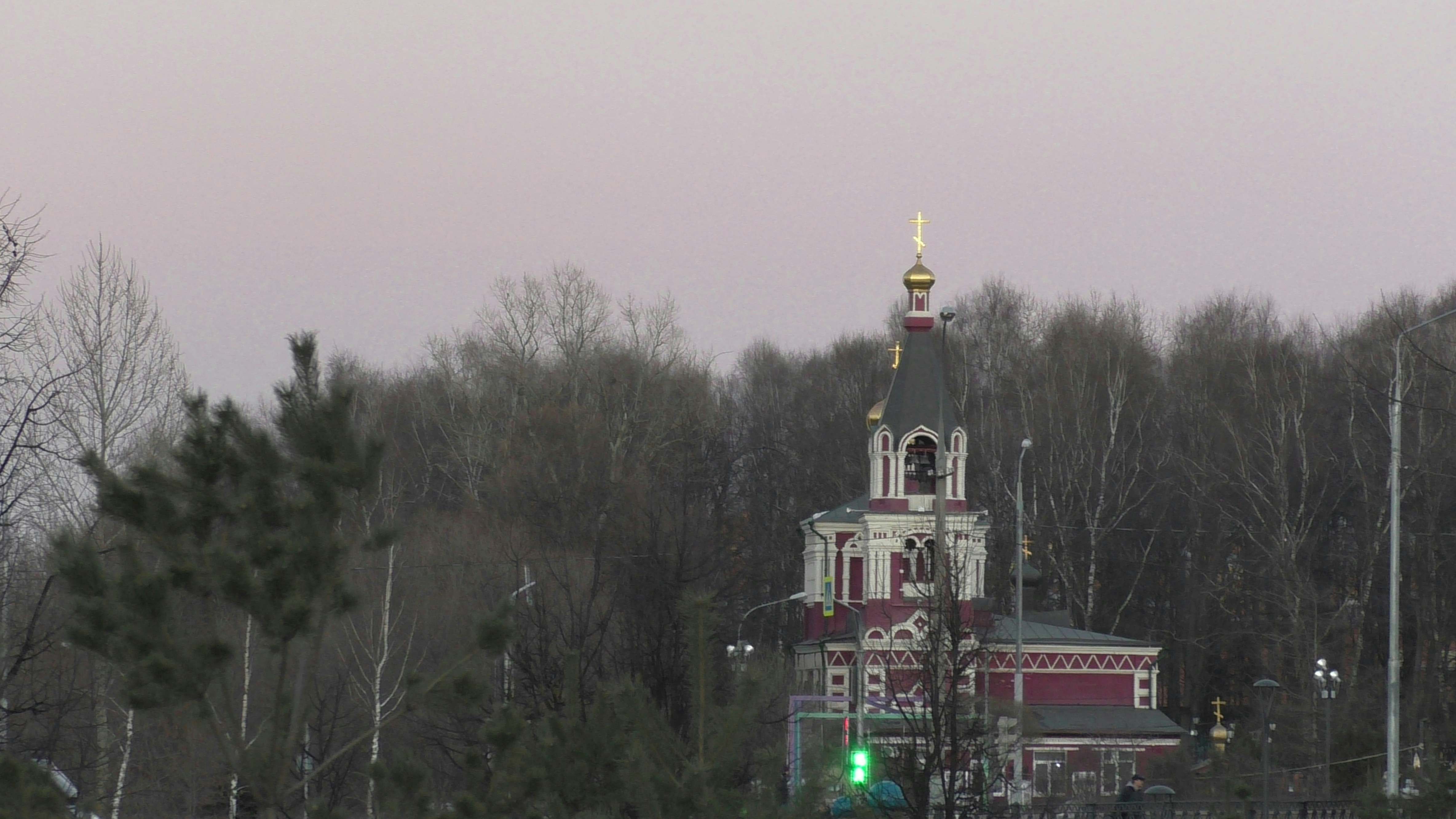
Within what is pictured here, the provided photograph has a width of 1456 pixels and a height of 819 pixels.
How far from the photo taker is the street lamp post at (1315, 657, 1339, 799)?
1399 inches

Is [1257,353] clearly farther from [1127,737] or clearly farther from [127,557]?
[127,557]

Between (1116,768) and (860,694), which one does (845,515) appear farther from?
(860,694)

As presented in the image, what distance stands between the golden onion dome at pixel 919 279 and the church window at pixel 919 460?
429 cm

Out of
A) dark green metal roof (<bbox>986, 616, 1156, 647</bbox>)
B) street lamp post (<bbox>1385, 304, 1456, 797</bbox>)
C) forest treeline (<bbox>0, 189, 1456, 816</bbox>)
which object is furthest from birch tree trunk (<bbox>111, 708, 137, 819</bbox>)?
dark green metal roof (<bbox>986, 616, 1156, 647</bbox>)

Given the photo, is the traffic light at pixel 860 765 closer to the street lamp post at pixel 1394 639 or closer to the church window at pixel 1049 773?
the street lamp post at pixel 1394 639

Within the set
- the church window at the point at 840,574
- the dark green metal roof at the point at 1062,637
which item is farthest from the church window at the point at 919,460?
the dark green metal roof at the point at 1062,637

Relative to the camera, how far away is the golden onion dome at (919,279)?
5056 cm

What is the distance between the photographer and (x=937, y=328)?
60.8m

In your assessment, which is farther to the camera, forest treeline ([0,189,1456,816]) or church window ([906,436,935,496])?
church window ([906,436,935,496])

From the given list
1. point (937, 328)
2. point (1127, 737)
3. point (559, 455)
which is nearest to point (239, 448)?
point (1127, 737)

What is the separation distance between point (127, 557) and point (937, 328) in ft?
177

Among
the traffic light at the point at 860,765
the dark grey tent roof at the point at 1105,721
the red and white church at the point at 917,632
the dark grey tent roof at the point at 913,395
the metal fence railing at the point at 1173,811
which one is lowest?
the metal fence railing at the point at 1173,811

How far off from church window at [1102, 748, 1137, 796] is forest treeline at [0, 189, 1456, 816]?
403cm

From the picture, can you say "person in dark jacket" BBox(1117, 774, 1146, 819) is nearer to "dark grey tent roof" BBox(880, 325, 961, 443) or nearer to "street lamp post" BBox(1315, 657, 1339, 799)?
"street lamp post" BBox(1315, 657, 1339, 799)
